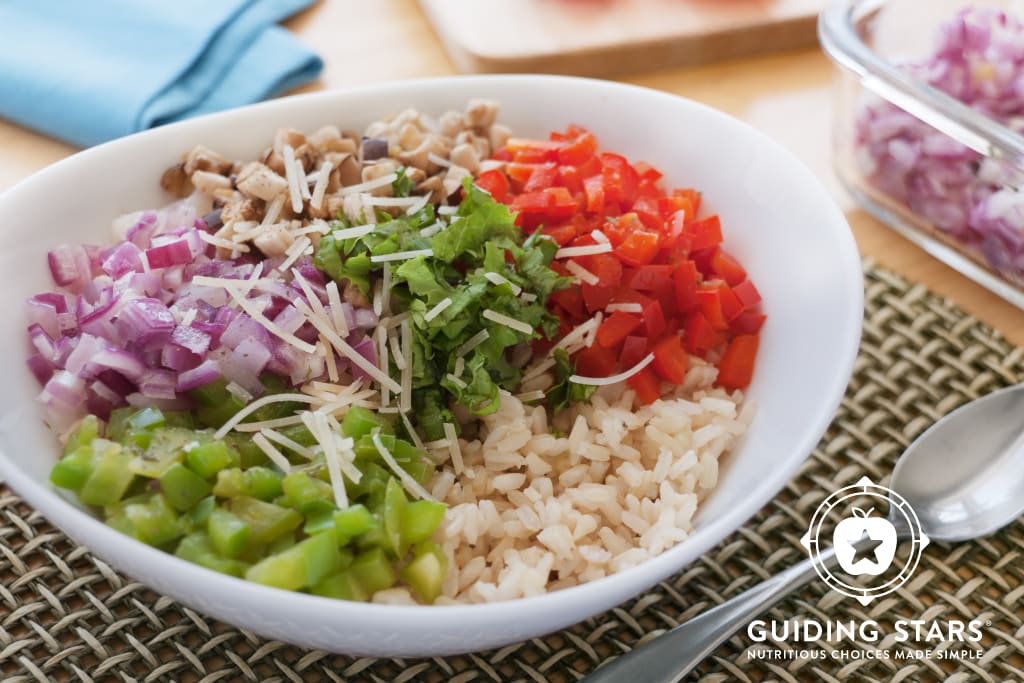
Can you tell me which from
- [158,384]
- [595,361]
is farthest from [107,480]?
[595,361]

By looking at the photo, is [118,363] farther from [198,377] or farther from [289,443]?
[289,443]

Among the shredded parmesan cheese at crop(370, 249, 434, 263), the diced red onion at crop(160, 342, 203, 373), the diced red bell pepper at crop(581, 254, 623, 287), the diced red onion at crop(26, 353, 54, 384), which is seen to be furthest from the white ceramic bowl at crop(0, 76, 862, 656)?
the shredded parmesan cheese at crop(370, 249, 434, 263)

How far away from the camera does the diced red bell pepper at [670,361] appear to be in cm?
182

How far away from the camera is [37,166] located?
254 centimetres

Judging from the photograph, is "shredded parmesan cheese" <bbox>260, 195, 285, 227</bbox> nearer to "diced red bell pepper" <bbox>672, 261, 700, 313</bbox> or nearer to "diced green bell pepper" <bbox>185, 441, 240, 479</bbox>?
"diced green bell pepper" <bbox>185, 441, 240, 479</bbox>

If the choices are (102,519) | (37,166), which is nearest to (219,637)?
(102,519)

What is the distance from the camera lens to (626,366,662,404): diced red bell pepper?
181 cm

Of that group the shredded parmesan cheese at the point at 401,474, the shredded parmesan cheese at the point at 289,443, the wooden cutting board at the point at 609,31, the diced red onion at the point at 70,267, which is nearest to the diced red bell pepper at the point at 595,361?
the shredded parmesan cheese at the point at 401,474

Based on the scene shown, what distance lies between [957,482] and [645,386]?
606mm

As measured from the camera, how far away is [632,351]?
5.96 ft

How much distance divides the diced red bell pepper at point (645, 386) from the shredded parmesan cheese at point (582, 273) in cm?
19

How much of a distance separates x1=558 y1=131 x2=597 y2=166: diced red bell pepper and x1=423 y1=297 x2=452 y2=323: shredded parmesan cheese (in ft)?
1.61

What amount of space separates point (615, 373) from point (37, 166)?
165 centimetres

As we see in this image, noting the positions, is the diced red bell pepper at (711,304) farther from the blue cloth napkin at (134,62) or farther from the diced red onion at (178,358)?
the blue cloth napkin at (134,62)
